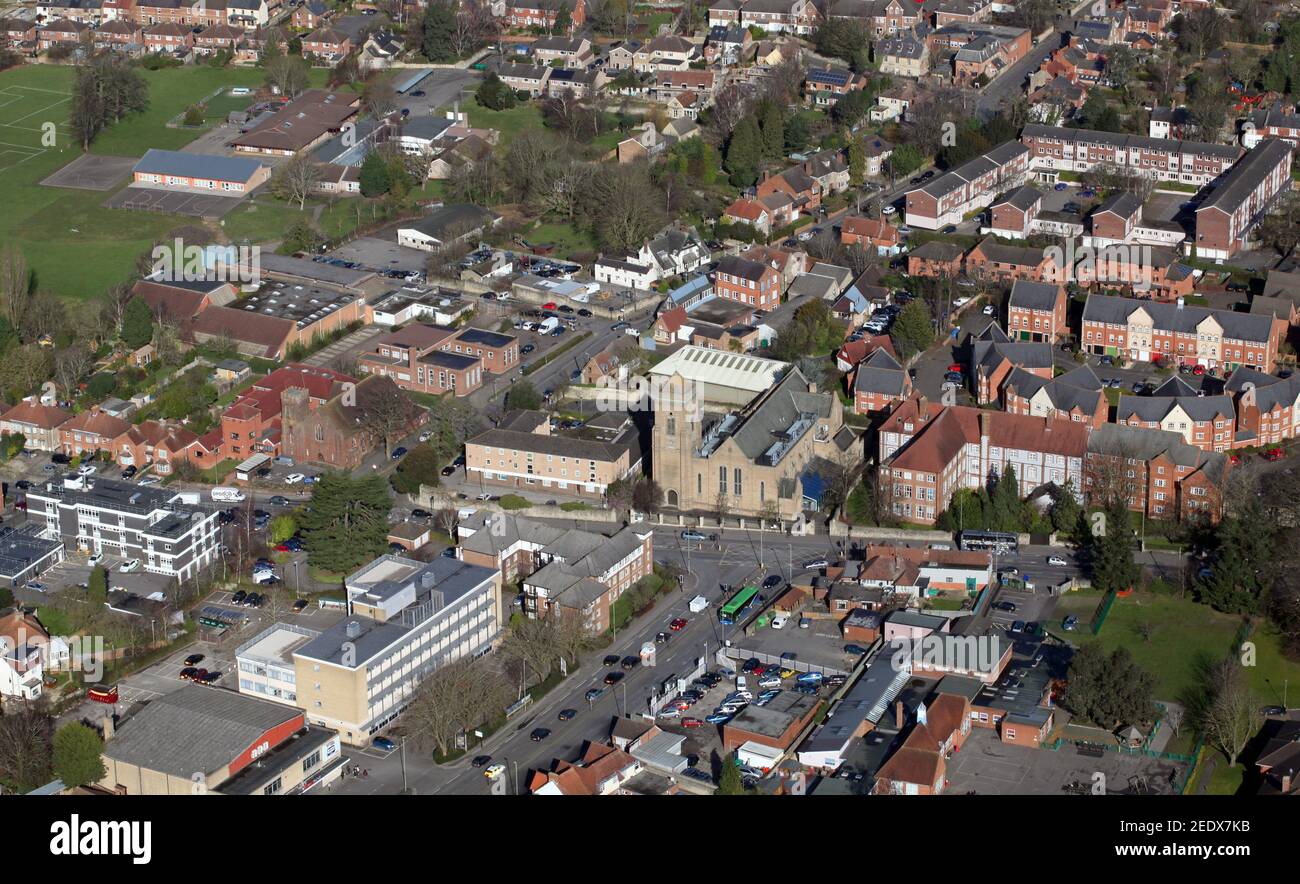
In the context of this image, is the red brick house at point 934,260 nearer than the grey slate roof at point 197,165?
Yes

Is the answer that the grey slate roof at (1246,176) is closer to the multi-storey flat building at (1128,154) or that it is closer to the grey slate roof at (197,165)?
the multi-storey flat building at (1128,154)

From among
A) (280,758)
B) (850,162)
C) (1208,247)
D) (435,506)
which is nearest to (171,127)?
(850,162)

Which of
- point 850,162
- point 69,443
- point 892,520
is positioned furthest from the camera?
point 850,162

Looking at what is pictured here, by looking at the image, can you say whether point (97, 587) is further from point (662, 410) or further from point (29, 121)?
point (29, 121)

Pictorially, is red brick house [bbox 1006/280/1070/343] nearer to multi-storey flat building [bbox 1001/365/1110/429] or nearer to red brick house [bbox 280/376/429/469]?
multi-storey flat building [bbox 1001/365/1110/429]

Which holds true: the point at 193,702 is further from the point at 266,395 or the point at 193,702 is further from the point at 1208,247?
the point at 1208,247

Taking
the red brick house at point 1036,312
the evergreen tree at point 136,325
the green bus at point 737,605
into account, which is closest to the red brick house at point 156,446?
the evergreen tree at point 136,325

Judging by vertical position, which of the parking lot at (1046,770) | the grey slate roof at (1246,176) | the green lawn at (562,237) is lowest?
the parking lot at (1046,770)

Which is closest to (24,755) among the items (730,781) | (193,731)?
(193,731)

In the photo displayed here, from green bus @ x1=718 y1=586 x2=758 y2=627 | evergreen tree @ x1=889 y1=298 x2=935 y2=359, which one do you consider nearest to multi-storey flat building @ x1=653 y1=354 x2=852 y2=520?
green bus @ x1=718 y1=586 x2=758 y2=627
